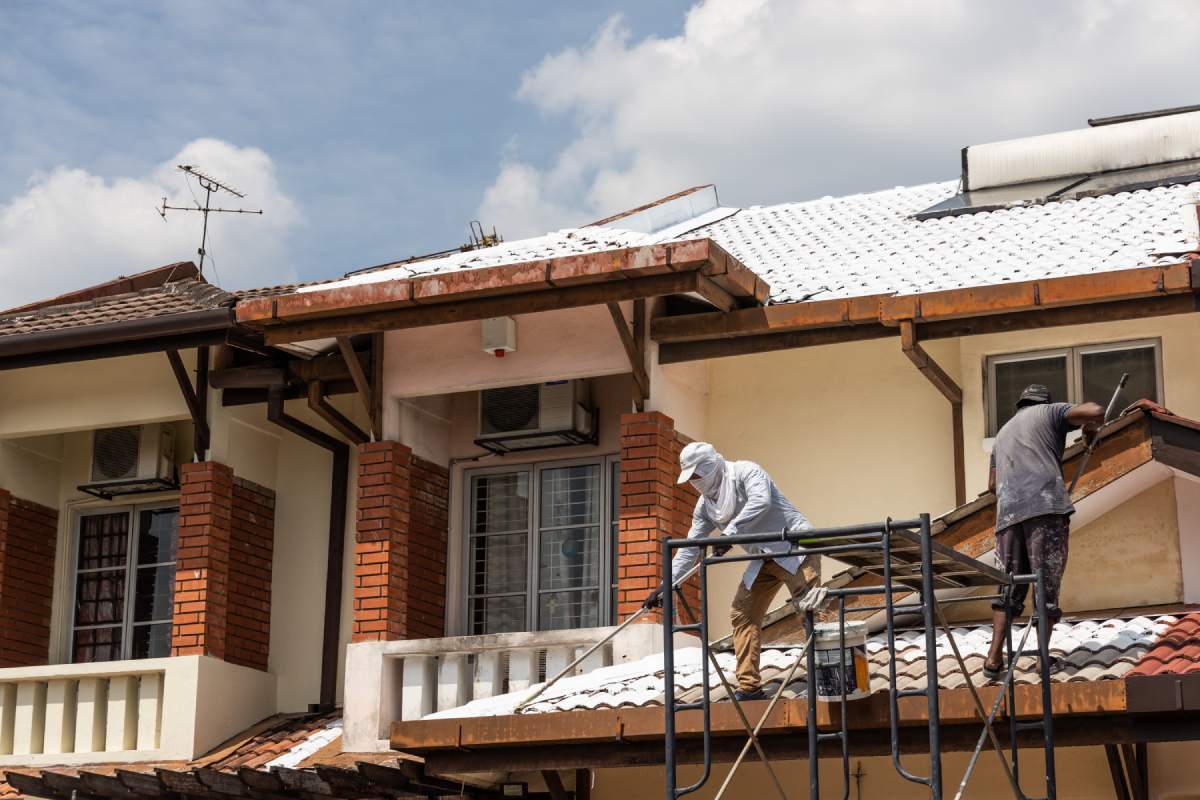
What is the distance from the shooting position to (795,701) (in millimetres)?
10555

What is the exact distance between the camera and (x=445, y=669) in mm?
14016

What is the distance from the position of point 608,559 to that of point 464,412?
6.11 feet

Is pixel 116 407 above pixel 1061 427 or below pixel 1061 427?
above

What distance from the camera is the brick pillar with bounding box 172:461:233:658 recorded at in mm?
15242

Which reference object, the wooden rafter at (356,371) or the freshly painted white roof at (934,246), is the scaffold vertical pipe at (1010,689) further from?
the wooden rafter at (356,371)

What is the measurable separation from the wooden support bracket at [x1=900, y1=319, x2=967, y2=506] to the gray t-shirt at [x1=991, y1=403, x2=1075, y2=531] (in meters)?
2.74

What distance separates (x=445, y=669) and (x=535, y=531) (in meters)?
1.66

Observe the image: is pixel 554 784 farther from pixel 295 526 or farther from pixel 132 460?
pixel 132 460

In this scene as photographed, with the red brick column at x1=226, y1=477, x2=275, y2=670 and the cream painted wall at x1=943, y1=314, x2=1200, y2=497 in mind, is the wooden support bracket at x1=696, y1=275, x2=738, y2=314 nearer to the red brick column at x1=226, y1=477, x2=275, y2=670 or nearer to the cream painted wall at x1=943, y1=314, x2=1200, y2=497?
the cream painted wall at x1=943, y1=314, x2=1200, y2=497

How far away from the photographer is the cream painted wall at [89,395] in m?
16.0

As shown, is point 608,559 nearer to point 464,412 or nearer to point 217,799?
point 464,412

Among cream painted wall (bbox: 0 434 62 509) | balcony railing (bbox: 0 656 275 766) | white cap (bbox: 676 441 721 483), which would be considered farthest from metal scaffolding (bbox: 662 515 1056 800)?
cream painted wall (bbox: 0 434 62 509)

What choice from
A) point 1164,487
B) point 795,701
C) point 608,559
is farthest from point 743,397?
point 795,701

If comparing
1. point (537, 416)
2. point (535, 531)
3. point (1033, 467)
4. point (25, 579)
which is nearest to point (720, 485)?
point (1033, 467)
